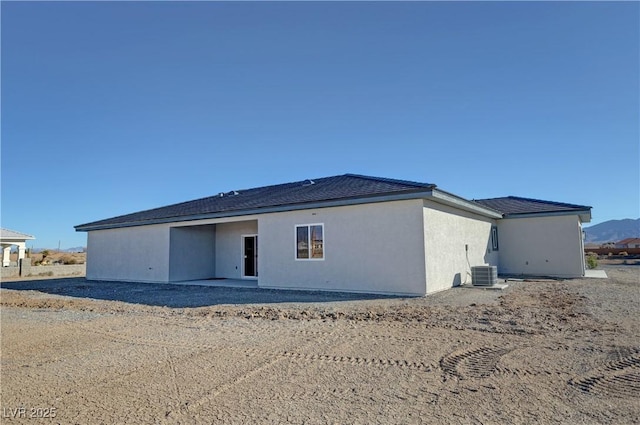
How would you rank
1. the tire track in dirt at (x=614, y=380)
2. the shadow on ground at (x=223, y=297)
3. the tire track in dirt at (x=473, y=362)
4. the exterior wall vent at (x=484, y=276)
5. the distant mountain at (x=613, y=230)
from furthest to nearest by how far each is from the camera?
the distant mountain at (x=613, y=230) < the exterior wall vent at (x=484, y=276) < the shadow on ground at (x=223, y=297) < the tire track in dirt at (x=473, y=362) < the tire track in dirt at (x=614, y=380)

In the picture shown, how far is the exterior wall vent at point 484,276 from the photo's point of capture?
13.0 m

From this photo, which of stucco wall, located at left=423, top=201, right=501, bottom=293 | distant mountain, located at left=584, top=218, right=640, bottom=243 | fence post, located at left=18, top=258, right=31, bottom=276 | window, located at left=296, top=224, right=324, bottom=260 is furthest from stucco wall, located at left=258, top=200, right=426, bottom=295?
distant mountain, located at left=584, top=218, right=640, bottom=243

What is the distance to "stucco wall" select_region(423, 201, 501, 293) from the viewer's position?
11.2 meters

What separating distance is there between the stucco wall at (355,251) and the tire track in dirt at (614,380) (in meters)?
6.30

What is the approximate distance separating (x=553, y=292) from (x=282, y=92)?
462 inches

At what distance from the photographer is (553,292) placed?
Result: 452 inches

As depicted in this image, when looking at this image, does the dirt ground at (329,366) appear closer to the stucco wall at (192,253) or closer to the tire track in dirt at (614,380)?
the tire track in dirt at (614,380)

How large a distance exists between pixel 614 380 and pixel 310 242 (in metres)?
9.56

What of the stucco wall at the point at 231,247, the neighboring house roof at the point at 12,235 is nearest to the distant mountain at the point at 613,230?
the stucco wall at the point at 231,247

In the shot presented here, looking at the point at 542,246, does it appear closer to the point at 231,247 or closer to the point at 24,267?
the point at 231,247

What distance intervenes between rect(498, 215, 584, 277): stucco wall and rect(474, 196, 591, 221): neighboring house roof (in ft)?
1.37

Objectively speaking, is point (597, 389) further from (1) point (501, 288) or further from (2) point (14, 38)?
(2) point (14, 38)

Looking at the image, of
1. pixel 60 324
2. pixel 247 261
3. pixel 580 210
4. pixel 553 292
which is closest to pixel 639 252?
pixel 580 210

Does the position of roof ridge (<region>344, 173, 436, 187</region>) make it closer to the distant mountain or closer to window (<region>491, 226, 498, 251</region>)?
window (<region>491, 226, 498, 251</region>)
